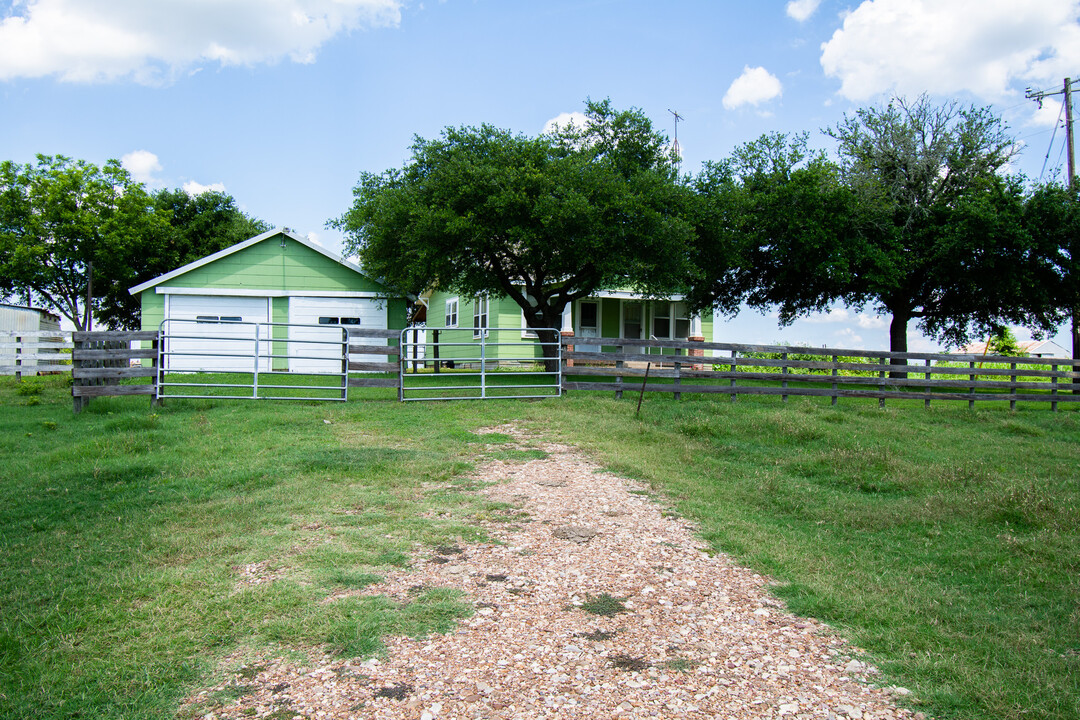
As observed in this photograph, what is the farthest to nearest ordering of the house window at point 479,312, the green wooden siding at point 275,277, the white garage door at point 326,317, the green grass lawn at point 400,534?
1. the house window at point 479,312
2. the white garage door at point 326,317
3. the green wooden siding at point 275,277
4. the green grass lawn at point 400,534

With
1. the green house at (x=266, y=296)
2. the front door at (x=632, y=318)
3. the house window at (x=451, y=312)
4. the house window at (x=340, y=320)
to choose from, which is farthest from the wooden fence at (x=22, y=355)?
the front door at (x=632, y=318)

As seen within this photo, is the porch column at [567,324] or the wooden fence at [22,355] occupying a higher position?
the porch column at [567,324]

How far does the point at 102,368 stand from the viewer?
39.1 feet

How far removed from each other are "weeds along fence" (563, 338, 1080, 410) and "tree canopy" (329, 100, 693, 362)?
3077mm

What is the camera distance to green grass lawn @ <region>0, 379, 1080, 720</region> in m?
3.42

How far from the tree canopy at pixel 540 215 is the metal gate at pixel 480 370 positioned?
77.0 inches

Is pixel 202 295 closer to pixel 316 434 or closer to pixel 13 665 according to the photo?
pixel 316 434

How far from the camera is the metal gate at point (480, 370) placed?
13.2 metres

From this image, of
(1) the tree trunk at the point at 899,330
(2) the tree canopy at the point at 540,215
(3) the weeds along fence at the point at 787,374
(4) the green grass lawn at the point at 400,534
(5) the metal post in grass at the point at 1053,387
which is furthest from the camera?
(1) the tree trunk at the point at 899,330

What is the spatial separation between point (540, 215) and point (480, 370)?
570 cm

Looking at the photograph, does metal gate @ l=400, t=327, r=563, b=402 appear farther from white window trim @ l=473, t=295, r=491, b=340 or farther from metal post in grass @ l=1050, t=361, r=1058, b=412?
metal post in grass @ l=1050, t=361, r=1058, b=412

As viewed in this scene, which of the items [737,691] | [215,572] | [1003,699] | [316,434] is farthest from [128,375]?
[1003,699]

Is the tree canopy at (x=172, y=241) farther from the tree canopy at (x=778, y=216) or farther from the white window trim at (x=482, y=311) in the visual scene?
the tree canopy at (x=778, y=216)

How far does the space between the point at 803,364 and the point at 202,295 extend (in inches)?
671
